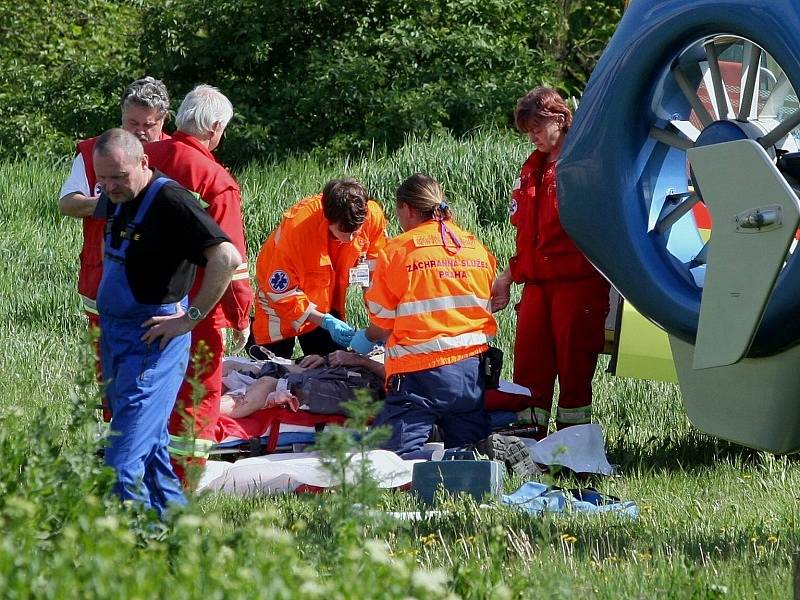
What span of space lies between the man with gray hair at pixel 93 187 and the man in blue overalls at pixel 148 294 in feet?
2.73

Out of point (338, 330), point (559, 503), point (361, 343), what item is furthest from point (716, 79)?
point (338, 330)

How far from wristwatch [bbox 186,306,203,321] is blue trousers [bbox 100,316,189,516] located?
0.11 meters

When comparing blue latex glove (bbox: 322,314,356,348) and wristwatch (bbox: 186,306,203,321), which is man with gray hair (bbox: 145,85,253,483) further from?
blue latex glove (bbox: 322,314,356,348)

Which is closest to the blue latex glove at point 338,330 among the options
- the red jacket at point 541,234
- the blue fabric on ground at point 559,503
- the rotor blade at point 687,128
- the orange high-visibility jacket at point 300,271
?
the orange high-visibility jacket at point 300,271

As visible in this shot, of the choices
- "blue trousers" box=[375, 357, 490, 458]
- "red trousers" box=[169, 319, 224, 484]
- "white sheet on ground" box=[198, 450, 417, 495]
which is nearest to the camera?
"red trousers" box=[169, 319, 224, 484]

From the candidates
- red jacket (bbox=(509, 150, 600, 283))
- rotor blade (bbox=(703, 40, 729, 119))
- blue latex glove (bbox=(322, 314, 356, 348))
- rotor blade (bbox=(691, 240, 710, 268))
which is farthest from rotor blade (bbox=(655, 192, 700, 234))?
blue latex glove (bbox=(322, 314, 356, 348))

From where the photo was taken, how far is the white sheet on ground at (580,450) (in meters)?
5.90

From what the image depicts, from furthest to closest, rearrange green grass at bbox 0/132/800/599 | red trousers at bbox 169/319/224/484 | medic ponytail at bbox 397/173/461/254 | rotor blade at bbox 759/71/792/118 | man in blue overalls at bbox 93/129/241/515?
medic ponytail at bbox 397/173/461/254 < red trousers at bbox 169/319/224/484 < man in blue overalls at bbox 93/129/241/515 < rotor blade at bbox 759/71/792/118 < green grass at bbox 0/132/800/599

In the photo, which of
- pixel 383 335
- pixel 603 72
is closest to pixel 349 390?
pixel 383 335

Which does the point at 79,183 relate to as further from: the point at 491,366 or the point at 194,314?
the point at 491,366

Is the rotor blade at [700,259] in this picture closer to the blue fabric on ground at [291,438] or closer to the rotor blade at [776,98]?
the rotor blade at [776,98]

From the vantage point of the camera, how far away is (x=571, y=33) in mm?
18844

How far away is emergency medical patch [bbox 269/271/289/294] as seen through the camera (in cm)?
709

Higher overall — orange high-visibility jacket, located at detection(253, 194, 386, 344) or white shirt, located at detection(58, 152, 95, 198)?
white shirt, located at detection(58, 152, 95, 198)
